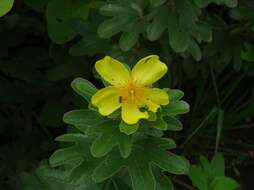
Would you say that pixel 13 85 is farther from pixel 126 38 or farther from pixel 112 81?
pixel 112 81

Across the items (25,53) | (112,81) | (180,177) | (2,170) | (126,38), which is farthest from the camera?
(180,177)

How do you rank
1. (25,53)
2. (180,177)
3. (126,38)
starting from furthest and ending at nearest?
(180,177) → (25,53) → (126,38)

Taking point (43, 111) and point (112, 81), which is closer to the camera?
point (112, 81)

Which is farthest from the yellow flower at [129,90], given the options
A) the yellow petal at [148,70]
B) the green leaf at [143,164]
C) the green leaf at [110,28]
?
the green leaf at [110,28]

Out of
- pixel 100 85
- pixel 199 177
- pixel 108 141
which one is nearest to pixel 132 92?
pixel 108 141

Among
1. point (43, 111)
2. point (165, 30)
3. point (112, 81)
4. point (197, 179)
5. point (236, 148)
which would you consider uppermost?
point (112, 81)

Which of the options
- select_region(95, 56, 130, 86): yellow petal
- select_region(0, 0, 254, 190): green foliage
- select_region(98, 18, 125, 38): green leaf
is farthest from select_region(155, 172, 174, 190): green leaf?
select_region(98, 18, 125, 38): green leaf

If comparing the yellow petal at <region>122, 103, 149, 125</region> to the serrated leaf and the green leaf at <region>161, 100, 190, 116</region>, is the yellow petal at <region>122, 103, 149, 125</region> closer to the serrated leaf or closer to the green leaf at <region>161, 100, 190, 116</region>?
the green leaf at <region>161, 100, 190, 116</region>

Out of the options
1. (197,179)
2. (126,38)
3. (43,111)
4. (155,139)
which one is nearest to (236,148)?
(197,179)

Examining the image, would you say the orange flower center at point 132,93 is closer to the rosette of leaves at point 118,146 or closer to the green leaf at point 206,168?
the rosette of leaves at point 118,146
